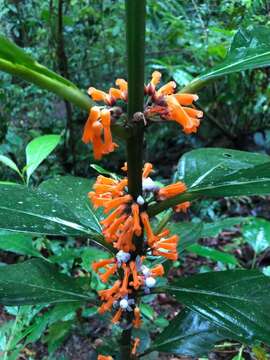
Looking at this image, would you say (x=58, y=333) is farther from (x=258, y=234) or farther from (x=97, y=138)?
(x=97, y=138)

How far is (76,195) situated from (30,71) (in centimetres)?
47

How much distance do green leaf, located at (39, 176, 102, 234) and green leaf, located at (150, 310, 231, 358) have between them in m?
0.26

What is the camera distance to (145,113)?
57cm

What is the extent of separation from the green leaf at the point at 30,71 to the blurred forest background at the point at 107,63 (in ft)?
5.52

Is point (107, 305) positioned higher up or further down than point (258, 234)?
higher up

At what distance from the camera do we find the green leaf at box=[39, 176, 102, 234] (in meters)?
0.85

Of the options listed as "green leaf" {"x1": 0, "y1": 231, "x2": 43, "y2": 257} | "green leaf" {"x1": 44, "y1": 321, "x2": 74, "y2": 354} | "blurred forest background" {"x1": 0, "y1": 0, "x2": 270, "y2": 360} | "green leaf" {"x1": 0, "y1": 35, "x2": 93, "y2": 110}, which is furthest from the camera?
"blurred forest background" {"x1": 0, "y1": 0, "x2": 270, "y2": 360}

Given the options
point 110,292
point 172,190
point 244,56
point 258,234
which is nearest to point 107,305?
point 110,292

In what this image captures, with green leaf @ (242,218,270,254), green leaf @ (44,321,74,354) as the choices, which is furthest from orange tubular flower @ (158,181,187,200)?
green leaf @ (242,218,270,254)

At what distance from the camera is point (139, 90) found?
21.5 inches

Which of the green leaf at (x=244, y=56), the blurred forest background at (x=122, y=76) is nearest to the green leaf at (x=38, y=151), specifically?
the green leaf at (x=244, y=56)

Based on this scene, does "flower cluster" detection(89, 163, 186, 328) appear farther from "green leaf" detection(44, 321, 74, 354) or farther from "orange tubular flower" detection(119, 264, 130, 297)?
"green leaf" detection(44, 321, 74, 354)

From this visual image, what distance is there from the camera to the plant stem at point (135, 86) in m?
0.49

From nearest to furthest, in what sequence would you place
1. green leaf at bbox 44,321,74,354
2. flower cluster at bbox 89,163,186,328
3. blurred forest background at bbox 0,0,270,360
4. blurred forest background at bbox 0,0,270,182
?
1. flower cluster at bbox 89,163,186,328
2. green leaf at bbox 44,321,74,354
3. blurred forest background at bbox 0,0,270,360
4. blurred forest background at bbox 0,0,270,182
